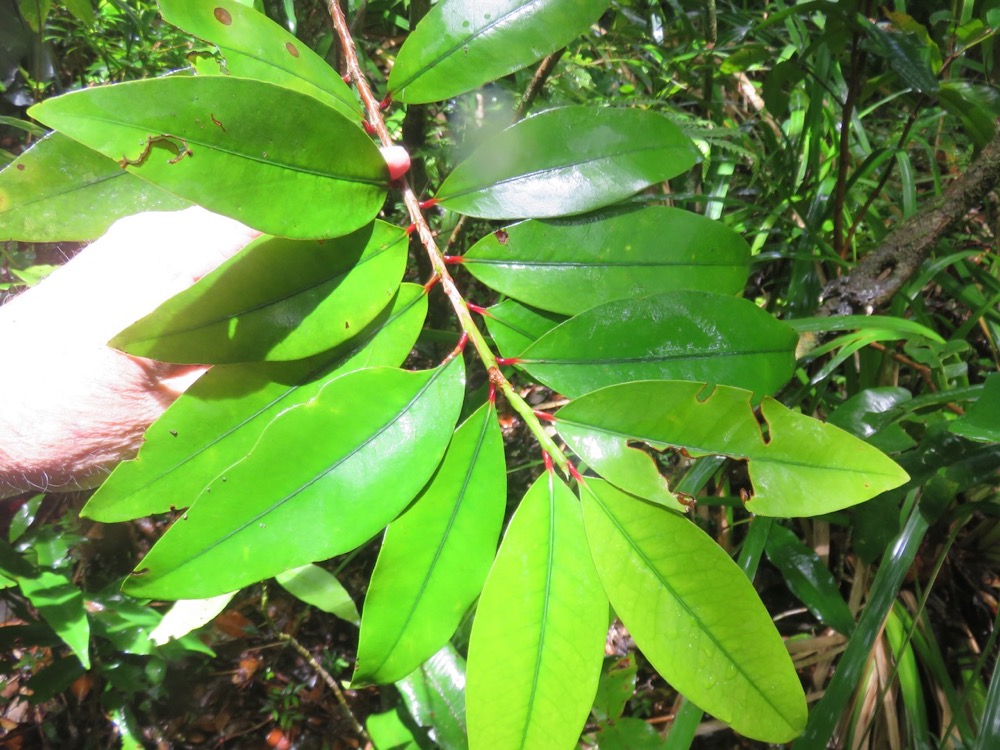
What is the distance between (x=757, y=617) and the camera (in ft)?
1.53

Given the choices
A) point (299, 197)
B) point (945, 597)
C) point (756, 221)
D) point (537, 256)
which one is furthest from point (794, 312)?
point (299, 197)

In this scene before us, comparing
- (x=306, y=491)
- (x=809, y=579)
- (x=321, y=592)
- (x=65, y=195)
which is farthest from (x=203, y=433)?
(x=809, y=579)

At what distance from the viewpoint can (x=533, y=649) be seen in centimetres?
49

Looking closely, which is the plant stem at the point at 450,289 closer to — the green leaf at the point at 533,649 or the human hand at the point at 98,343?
the green leaf at the point at 533,649

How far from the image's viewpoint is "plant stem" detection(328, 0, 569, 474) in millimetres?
537

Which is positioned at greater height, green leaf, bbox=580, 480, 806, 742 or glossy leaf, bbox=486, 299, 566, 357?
glossy leaf, bbox=486, 299, 566, 357

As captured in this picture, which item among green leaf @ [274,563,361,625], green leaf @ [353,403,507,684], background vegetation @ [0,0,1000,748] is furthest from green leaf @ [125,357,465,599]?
green leaf @ [274,563,361,625]

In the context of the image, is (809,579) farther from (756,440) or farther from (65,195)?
(65,195)

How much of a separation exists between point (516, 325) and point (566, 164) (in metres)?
0.19

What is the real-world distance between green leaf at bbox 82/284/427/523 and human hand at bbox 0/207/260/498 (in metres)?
0.18

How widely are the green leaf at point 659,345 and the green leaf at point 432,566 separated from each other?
12 centimetres

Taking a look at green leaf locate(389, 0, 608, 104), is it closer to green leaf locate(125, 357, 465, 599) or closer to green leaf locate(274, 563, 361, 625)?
green leaf locate(125, 357, 465, 599)

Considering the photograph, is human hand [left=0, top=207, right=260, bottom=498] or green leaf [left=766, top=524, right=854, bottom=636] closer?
human hand [left=0, top=207, right=260, bottom=498]

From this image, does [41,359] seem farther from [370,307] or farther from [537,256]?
[537,256]
